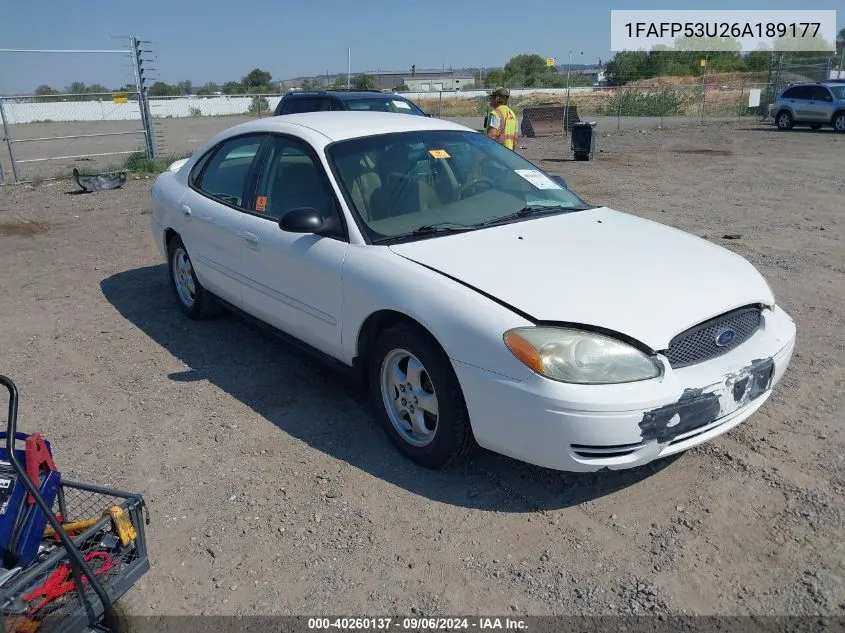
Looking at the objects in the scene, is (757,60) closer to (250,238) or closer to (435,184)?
(435,184)

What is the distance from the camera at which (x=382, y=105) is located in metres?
12.0

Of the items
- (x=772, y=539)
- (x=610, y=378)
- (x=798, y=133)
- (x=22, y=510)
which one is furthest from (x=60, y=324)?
(x=798, y=133)

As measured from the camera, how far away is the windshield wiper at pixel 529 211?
3.93 meters

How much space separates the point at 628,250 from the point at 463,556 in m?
1.74

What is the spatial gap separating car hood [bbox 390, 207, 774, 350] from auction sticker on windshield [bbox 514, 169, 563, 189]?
1.77 ft

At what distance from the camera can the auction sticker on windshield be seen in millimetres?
4504

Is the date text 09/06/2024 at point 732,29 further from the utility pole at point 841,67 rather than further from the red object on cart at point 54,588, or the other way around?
the red object on cart at point 54,588

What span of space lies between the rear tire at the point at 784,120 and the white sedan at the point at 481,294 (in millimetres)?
22819

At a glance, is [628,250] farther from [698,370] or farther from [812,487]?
[812,487]

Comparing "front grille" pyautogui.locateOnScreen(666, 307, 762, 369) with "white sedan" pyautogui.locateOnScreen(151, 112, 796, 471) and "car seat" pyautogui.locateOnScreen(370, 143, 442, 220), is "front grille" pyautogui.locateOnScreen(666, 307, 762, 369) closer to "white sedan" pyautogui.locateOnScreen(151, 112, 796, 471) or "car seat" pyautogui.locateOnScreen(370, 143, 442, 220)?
"white sedan" pyautogui.locateOnScreen(151, 112, 796, 471)

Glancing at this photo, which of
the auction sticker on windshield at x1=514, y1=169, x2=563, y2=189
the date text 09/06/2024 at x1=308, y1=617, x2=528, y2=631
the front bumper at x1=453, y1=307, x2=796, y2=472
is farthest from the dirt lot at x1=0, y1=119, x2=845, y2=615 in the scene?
the auction sticker on windshield at x1=514, y1=169, x2=563, y2=189

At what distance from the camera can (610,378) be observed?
9.32ft

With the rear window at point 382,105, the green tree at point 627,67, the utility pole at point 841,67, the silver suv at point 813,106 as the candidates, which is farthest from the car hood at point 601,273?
the green tree at point 627,67

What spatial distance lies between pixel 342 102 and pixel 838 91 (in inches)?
726
